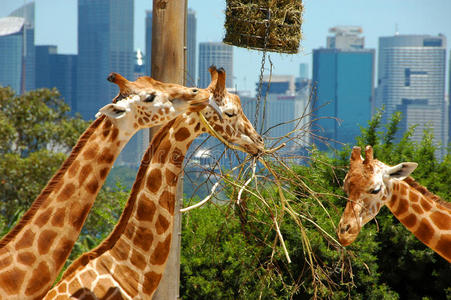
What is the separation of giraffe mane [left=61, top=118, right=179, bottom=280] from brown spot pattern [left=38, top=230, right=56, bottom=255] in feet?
0.87

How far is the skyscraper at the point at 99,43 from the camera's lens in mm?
107625

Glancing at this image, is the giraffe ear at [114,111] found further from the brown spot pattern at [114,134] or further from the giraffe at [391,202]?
the giraffe at [391,202]

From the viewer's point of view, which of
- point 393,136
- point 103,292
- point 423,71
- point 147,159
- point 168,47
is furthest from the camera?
point 423,71

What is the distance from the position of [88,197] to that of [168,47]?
159cm

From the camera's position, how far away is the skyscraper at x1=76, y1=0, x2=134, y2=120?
4237 inches

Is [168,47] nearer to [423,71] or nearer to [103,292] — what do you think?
[103,292]

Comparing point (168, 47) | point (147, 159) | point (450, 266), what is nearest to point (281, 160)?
point (147, 159)

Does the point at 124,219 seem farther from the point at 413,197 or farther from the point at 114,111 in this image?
the point at 413,197

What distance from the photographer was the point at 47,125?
15.8 meters

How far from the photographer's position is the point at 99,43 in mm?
121188

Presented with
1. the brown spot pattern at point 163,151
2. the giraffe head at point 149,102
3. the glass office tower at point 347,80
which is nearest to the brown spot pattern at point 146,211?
the brown spot pattern at point 163,151

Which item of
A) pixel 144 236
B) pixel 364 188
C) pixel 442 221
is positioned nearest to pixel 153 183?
pixel 144 236

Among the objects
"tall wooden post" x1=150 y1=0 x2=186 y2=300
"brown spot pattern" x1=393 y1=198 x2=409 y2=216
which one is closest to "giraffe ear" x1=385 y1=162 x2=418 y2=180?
"brown spot pattern" x1=393 y1=198 x2=409 y2=216

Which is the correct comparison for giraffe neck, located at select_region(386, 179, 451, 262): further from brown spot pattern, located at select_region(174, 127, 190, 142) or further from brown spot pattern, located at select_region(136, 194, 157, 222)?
brown spot pattern, located at select_region(136, 194, 157, 222)
